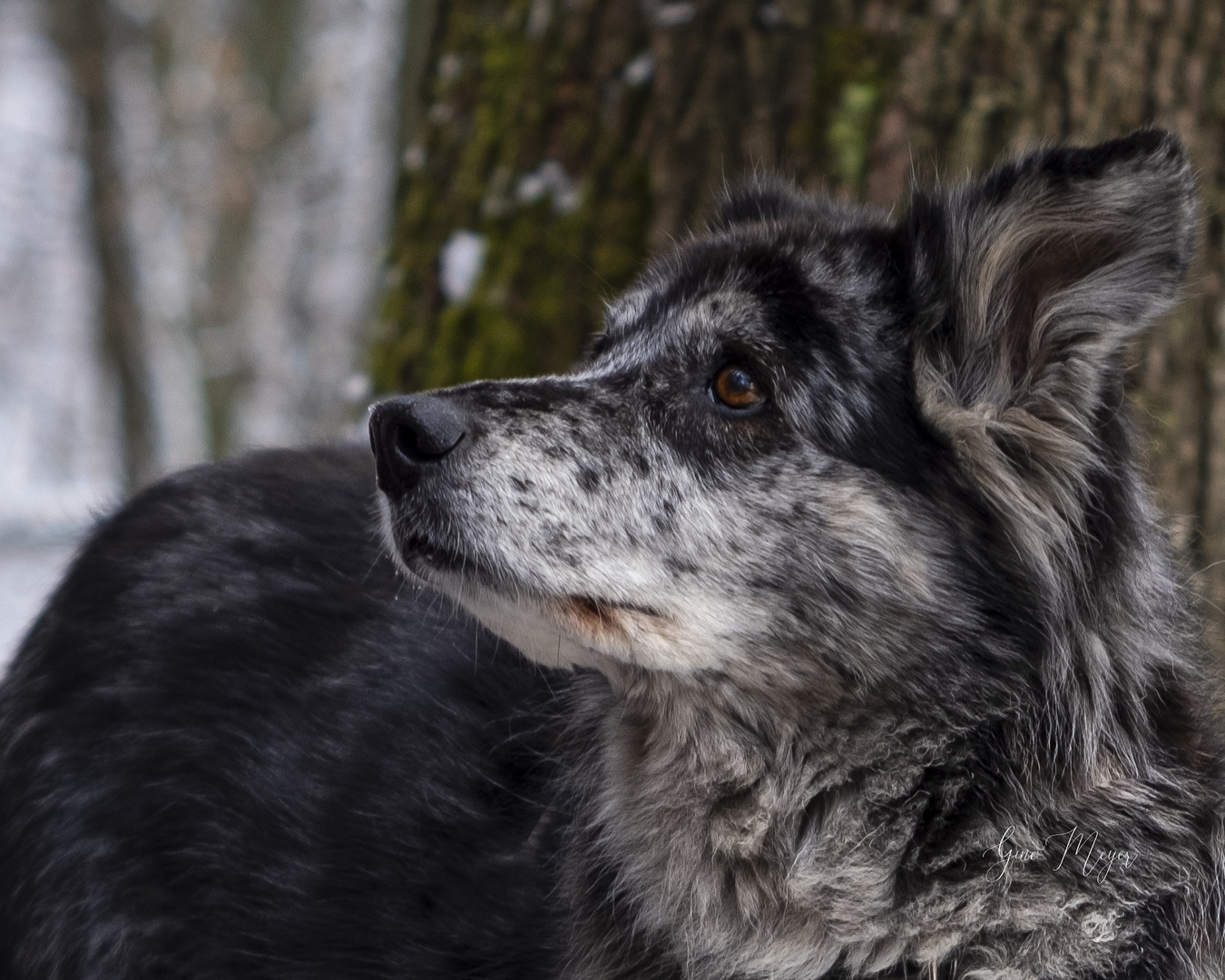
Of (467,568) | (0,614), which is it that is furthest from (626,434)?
(0,614)

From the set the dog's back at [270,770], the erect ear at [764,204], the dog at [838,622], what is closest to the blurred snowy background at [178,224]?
the dog's back at [270,770]

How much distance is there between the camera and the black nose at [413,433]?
8.54 feet

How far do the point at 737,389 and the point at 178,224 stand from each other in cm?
1623

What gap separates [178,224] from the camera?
17656 millimetres

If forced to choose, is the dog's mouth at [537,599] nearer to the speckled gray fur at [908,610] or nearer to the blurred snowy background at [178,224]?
the speckled gray fur at [908,610]

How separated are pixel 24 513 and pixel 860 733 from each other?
1268 cm

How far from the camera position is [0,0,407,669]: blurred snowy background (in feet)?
50.2

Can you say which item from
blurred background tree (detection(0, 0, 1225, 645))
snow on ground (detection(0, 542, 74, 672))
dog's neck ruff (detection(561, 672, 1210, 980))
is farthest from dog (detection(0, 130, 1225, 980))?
snow on ground (detection(0, 542, 74, 672))

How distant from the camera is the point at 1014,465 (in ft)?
8.38

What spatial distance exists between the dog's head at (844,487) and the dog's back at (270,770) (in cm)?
59

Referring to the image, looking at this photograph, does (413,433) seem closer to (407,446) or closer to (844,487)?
(407,446)

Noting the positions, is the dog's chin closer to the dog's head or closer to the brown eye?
the dog's head

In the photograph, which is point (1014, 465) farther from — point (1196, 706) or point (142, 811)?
point (142, 811)

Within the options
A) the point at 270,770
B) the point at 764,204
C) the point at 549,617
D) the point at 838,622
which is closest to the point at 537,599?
the point at 549,617
